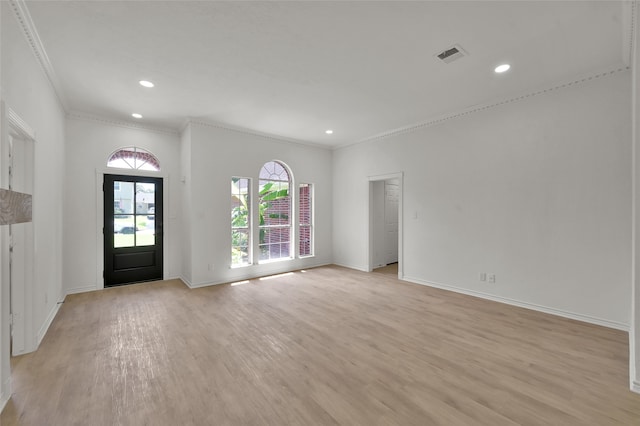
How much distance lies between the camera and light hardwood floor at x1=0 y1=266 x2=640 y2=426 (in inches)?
73.4

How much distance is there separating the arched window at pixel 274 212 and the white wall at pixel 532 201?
2.61 m

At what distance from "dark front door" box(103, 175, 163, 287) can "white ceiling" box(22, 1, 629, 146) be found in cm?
138

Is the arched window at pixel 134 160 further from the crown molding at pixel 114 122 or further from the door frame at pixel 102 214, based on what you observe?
the crown molding at pixel 114 122

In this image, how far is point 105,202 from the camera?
4887mm

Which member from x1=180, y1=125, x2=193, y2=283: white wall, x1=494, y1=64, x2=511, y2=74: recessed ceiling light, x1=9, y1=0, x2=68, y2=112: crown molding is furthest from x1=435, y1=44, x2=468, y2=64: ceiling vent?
x1=180, y1=125, x2=193, y2=283: white wall

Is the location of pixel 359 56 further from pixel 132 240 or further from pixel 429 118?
pixel 132 240

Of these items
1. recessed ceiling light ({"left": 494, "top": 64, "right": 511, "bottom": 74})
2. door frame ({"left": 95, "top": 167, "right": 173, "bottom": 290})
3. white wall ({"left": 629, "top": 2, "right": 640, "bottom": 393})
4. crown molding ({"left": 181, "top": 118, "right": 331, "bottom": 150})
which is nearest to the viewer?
white wall ({"left": 629, "top": 2, "right": 640, "bottom": 393})

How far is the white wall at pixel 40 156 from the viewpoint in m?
2.23

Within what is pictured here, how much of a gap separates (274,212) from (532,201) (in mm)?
4592

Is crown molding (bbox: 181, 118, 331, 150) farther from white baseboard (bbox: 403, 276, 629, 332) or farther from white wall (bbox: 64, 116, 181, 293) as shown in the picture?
white baseboard (bbox: 403, 276, 629, 332)

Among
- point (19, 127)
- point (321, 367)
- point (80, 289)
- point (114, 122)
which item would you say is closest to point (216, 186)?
point (114, 122)

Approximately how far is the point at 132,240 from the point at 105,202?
2.62 ft

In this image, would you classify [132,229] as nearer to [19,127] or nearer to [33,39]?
[19,127]

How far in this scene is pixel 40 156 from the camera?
9.75 ft
